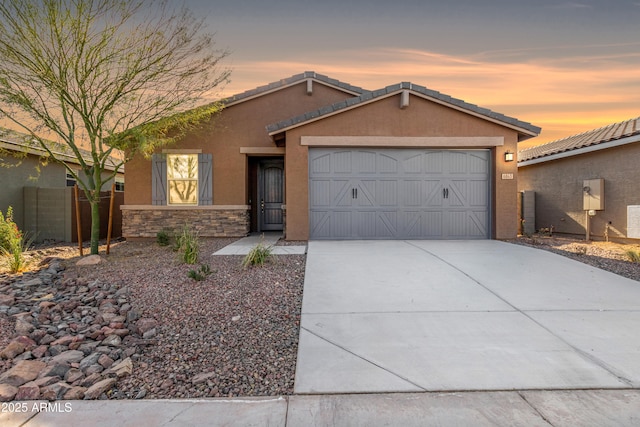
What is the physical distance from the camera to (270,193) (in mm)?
11953

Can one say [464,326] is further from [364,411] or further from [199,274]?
[199,274]

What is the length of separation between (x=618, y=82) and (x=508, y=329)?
10697 millimetres

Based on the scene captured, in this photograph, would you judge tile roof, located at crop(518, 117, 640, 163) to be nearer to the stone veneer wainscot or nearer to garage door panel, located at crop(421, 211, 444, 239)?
garage door panel, located at crop(421, 211, 444, 239)

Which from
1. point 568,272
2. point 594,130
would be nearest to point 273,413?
point 568,272

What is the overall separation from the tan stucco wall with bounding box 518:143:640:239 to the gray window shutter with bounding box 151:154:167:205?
1334cm

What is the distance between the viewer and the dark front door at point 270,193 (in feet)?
38.8

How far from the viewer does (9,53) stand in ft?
23.7

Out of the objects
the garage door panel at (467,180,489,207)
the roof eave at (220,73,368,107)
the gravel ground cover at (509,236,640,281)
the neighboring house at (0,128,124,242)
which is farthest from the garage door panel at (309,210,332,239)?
the neighboring house at (0,128,124,242)

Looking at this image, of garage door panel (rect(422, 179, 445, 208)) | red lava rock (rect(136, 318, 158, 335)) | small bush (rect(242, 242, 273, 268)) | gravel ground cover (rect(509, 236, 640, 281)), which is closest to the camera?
red lava rock (rect(136, 318, 158, 335))

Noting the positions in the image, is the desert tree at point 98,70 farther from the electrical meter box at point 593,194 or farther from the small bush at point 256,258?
the electrical meter box at point 593,194

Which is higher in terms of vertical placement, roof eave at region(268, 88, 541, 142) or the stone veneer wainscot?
roof eave at region(268, 88, 541, 142)

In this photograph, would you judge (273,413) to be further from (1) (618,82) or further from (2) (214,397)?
(1) (618,82)

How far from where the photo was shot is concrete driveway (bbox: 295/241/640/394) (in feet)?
9.55

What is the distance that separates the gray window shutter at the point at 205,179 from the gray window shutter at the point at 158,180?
109 cm
